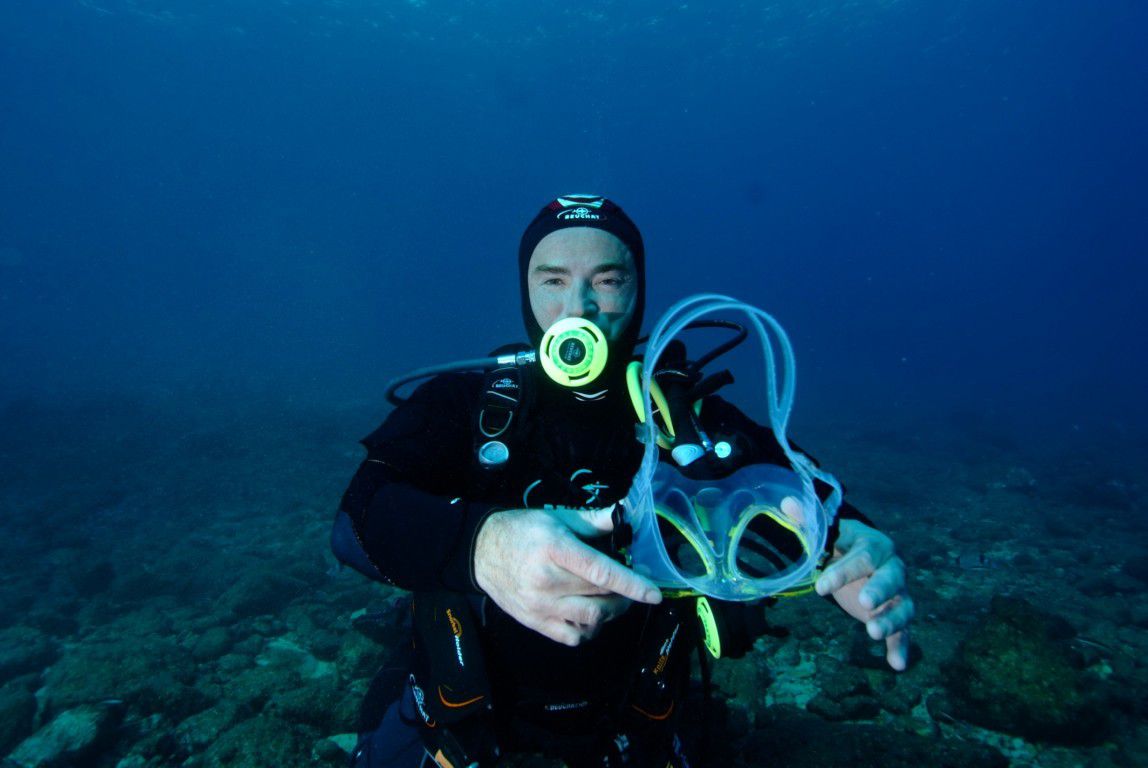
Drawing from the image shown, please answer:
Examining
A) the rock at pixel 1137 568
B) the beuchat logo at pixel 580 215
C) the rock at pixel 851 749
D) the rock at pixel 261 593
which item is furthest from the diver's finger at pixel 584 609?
the rock at pixel 1137 568

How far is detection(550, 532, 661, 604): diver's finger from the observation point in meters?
1.09

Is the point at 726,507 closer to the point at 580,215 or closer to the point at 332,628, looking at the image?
the point at 580,215

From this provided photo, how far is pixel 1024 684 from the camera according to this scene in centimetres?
482

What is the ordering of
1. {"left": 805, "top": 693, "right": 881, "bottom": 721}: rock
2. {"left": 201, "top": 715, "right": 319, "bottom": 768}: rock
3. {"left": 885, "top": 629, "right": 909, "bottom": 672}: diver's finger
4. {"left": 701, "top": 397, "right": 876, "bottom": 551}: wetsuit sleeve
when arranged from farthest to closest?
1. {"left": 805, "top": 693, "right": 881, "bottom": 721}: rock
2. {"left": 201, "top": 715, "right": 319, "bottom": 768}: rock
3. {"left": 701, "top": 397, "right": 876, "bottom": 551}: wetsuit sleeve
4. {"left": 885, "top": 629, "right": 909, "bottom": 672}: diver's finger

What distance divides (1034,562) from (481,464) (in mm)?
11242

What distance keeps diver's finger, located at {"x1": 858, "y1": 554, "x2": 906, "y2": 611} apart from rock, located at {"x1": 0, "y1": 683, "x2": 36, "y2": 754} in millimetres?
7303

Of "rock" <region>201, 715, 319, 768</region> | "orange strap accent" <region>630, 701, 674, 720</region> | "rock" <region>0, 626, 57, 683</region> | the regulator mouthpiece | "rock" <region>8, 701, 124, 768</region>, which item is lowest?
"rock" <region>0, 626, 57, 683</region>

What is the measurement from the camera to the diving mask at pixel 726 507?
1.47m

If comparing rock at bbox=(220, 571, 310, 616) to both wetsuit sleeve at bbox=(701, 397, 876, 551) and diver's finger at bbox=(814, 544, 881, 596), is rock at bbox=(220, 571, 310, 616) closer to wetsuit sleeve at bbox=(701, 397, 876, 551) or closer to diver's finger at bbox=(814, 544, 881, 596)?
wetsuit sleeve at bbox=(701, 397, 876, 551)

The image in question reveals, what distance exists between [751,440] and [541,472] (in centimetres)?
102

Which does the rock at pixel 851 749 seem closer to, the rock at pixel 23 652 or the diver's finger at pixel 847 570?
the diver's finger at pixel 847 570

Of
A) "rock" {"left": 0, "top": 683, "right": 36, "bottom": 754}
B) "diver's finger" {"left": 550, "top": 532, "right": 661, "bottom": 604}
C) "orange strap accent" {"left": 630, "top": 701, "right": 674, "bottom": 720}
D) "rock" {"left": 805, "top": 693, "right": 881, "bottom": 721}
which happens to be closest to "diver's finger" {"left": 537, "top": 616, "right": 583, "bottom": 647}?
"diver's finger" {"left": 550, "top": 532, "right": 661, "bottom": 604}

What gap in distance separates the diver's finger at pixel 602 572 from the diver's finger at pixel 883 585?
2.41 ft

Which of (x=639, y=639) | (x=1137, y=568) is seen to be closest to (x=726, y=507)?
(x=639, y=639)
